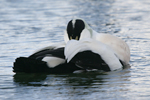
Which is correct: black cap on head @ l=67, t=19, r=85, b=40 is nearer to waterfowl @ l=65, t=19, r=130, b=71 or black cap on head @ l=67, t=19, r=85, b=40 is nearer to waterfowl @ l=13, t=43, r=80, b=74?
waterfowl @ l=65, t=19, r=130, b=71

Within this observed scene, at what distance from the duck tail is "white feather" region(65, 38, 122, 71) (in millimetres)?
515

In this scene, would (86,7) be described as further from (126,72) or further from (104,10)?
(126,72)

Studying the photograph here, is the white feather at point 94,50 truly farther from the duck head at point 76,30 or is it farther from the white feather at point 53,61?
the duck head at point 76,30

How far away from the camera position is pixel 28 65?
6383mm

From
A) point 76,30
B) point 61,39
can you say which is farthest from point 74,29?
point 61,39

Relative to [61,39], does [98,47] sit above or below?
above

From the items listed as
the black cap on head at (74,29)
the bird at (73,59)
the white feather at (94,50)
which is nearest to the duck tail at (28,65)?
the bird at (73,59)

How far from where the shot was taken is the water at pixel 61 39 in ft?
18.3

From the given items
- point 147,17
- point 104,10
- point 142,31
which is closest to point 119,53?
point 142,31

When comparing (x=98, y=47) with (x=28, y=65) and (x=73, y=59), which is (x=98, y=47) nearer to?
(x=73, y=59)

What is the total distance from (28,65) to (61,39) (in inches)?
148

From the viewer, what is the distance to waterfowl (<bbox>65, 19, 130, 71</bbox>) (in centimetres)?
625

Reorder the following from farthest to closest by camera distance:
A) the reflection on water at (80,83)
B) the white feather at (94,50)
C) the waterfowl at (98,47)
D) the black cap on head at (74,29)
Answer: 1. the black cap on head at (74,29)
2. the waterfowl at (98,47)
3. the white feather at (94,50)
4. the reflection on water at (80,83)

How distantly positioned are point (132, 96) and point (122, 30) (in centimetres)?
595
